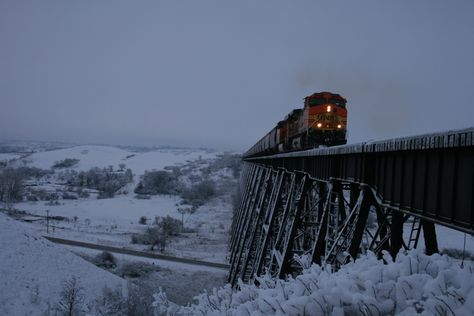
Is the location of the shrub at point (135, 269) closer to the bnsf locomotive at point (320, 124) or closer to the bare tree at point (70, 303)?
the bare tree at point (70, 303)

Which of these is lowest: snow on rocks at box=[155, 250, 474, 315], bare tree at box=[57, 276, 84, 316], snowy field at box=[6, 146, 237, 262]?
snowy field at box=[6, 146, 237, 262]

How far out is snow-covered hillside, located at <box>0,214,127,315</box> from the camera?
59.2 ft

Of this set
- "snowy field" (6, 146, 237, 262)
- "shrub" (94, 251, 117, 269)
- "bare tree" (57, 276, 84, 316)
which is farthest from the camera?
"snowy field" (6, 146, 237, 262)

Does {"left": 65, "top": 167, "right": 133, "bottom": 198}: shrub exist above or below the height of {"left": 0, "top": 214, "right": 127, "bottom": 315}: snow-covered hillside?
below

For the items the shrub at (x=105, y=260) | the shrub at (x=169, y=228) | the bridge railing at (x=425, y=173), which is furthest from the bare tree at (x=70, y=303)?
the shrub at (x=169, y=228)

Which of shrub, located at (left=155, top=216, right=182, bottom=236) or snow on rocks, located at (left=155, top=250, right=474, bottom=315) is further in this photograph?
shrub, located at (left=155, top=216, right=182, bottom=236)

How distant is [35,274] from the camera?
20859 millimetres

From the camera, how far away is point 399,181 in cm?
580

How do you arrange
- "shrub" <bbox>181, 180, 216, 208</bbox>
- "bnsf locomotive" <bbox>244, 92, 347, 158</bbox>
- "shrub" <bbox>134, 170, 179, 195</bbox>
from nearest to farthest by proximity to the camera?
"bnsf locomotive" <bbox>244, 92, 347, 158</bbox> < "shrub" <bbox>181, 180, 216, 208</bbox> < "shrub" <bbox>134, 170, 179, 195</bbox>

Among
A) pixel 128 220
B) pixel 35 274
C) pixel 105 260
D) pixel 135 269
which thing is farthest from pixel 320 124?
pixel 128 220

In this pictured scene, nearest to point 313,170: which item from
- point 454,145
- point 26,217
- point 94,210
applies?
point 454,145

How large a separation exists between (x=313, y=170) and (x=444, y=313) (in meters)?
7.78

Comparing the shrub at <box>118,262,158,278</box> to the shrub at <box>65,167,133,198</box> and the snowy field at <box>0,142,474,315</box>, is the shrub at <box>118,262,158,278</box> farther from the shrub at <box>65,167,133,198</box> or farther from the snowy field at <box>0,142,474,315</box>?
the shrub at <box>65,167,133,198</box>

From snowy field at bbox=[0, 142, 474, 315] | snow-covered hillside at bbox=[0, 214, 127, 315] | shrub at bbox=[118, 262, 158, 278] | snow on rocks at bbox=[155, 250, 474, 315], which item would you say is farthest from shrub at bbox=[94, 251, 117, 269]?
snow on rocks at bbox=[155, 250, 474, 315]
